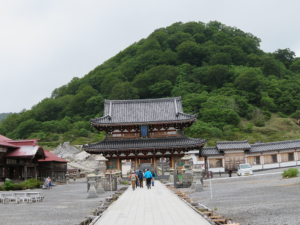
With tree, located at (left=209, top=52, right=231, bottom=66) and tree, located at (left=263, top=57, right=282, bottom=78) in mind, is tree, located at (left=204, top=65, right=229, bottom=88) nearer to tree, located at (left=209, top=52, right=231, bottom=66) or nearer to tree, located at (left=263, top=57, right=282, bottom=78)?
tree, located at (left=209, top=52, right=231, bottom=66)

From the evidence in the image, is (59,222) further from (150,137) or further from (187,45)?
(187,45)

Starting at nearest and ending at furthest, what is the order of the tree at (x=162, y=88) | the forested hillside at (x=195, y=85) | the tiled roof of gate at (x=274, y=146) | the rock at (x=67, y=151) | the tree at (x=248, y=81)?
the tiled roof of gate at (x=274, y=146) → the rock at (x=67, y=151) → the forested hillside at (x=195, y=85) → the tree at (x=248, y=81) → the tree at (x=162, y=88)

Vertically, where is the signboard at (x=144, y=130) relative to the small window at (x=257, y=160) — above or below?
above

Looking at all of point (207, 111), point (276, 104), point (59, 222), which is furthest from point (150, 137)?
point (276, 104)

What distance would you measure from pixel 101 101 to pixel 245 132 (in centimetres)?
4245

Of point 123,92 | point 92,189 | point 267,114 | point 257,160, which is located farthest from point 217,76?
point 92,189

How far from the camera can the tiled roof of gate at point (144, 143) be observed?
1254 inches

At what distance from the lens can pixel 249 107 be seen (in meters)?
73.9

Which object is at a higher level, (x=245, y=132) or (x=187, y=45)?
(x=187, y=45)

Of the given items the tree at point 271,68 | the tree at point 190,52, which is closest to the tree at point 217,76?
the tree at point 271,68

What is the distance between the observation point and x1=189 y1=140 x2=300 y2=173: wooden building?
36.9 m

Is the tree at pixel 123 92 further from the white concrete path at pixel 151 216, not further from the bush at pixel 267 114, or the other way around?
the white concrete path at pixel 151 216

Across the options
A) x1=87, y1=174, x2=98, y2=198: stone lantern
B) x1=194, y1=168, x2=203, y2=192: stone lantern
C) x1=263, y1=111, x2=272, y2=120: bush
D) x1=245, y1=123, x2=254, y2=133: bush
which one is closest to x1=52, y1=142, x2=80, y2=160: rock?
x1=245, y1=123, x2=254, y2=133: bush

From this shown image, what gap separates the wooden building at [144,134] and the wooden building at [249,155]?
5.07 m
